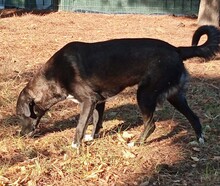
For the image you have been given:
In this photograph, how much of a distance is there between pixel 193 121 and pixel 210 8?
7.78m

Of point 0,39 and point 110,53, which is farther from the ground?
point 110,53

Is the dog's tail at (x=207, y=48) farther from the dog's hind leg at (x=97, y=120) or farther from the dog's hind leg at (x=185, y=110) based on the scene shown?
the dog's hind leg at (x=97, y=120)

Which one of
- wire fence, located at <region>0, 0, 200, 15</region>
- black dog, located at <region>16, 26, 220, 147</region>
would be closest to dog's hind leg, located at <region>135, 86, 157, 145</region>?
black dog, located at <region>16, 26, 220, 147</region>

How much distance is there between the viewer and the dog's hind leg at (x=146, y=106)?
16.0ft

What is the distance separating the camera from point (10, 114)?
19.6 feet

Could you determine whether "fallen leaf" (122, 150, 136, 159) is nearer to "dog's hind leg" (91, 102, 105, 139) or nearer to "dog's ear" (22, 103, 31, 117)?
"dog's hind leg" (91, 102, 105, 139)

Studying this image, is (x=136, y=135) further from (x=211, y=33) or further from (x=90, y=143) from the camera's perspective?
(x=211, y=33)

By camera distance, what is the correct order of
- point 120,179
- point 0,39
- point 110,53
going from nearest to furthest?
point 120,179
point 110,53
point 0,39

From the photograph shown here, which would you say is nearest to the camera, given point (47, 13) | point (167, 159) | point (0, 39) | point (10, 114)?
point (167, 159)

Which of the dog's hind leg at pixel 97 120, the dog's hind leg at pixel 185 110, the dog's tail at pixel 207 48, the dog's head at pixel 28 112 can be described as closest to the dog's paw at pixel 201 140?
the dog's hind leg at pixel 185 110

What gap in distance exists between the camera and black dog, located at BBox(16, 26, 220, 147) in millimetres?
4855

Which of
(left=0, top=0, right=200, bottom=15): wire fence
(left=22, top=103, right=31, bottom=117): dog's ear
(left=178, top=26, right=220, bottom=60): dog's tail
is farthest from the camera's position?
(left=0, top=0, right=200, bottom=15): wire fence

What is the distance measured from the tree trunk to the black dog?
7334 millimetres

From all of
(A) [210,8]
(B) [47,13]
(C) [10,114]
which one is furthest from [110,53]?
(B) [47,13]
